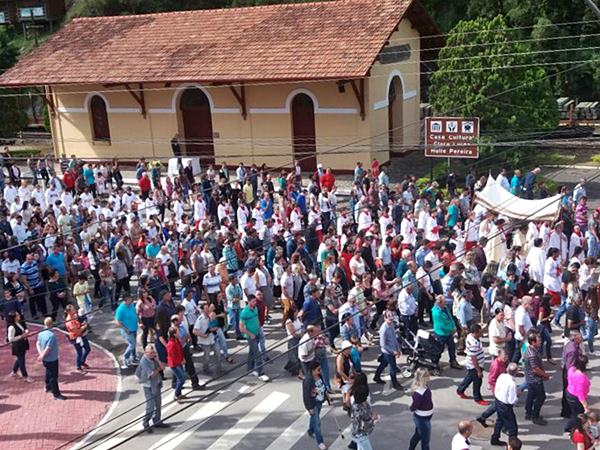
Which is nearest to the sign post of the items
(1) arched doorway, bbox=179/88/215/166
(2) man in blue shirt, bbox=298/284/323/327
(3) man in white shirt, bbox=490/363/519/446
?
(1) arched doorway, bbox=179/88/215/166

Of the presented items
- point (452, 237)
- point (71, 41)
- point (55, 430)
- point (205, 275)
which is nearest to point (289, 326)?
point (205, 275)

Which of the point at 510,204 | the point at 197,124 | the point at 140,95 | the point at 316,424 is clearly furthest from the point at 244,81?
the point at 316,424

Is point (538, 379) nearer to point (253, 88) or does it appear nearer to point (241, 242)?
point (241, 242)

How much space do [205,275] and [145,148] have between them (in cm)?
1615

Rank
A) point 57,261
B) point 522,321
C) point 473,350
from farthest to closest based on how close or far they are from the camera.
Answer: point 57,261 → point 522,321 → point 473,350

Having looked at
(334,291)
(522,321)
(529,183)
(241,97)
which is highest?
(241,97)

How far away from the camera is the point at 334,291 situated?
43.2 ft

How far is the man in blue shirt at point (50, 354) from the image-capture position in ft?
38.6

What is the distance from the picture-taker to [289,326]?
11.7 metres

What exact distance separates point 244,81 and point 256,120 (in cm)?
189

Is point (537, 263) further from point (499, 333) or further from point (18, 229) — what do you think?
point (18, 229)

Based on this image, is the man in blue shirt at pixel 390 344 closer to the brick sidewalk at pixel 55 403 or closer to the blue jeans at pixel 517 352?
the blue jeans at pixel 517 352

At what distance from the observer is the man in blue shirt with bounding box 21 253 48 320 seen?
15.1 meters

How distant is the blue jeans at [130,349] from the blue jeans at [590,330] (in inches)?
296
